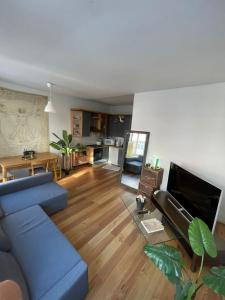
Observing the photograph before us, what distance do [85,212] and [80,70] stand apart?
233cm

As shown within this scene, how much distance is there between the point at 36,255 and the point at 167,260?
1206 millimetres

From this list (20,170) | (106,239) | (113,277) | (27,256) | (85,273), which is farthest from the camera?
(20,170)

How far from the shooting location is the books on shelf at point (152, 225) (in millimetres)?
1895

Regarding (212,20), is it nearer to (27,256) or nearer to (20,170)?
(27,256)

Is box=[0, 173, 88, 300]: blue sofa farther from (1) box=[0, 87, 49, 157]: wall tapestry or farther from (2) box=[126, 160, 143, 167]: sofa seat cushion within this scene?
(2) box=[126, 160, 143, 167]: sofa seat cushion

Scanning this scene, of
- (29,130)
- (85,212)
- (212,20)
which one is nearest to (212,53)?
(212,20)

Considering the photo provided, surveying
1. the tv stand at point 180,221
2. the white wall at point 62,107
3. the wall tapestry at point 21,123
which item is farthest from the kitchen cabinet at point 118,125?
the tv stand at point 180,221

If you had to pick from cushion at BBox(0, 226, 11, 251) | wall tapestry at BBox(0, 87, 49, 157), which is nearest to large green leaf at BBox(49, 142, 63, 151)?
wall tapestry at BBox(0, 87, 49, 157)

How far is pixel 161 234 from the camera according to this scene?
1.86m

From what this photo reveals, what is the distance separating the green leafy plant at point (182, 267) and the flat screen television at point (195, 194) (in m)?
0.83

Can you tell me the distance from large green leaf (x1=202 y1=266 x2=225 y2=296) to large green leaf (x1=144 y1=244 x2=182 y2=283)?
14 cm

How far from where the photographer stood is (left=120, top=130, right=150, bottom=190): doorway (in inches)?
129

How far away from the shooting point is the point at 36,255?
1.35m

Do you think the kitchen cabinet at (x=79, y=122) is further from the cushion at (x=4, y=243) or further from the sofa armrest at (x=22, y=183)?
the cushion at (x=4, y=243)
